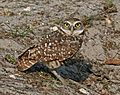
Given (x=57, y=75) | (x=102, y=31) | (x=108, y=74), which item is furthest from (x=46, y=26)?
(x=57, y=75)

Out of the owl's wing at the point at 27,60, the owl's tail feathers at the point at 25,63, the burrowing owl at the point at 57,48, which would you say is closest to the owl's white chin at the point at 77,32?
the burrowing owl at the point at 57,48

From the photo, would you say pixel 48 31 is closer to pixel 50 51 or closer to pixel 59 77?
pixel 59 77

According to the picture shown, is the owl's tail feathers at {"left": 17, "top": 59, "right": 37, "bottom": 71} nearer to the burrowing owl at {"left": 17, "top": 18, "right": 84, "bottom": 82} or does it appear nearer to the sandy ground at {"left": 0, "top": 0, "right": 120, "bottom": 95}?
the burrowing owl at {"left": 17, "top": 18, "right": 84, "bottom": 82}

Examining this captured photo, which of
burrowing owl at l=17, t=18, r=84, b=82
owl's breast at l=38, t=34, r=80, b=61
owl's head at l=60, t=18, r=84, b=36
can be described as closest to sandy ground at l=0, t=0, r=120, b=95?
burrowing owl at l=17, t=18, r=84, b=82

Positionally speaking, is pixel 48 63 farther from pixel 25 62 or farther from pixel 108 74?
pixel 108 74

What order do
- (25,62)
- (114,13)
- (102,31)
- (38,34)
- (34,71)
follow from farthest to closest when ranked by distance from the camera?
1. (114,13)
2. (102,31)
3. (38,34)
4. (34,71)
5. (25,62)
